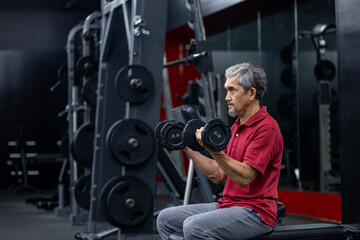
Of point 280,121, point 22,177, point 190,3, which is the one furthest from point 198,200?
point 22,177

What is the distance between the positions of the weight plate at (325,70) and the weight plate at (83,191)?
2.41 metres

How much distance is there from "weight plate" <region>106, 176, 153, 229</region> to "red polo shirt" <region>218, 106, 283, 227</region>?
4.75 ft

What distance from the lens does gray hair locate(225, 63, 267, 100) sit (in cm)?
223

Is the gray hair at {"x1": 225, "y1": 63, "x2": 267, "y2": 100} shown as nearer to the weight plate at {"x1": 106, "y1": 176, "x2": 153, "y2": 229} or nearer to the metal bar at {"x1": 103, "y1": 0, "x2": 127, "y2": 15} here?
the weight plate at {"x1": 106, "y1": 176, "x2": 153, "y2": 229}

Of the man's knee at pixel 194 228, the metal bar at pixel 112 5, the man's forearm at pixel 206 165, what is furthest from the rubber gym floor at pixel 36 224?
the metal bar at pixel 112 5

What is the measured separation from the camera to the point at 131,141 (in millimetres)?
3705

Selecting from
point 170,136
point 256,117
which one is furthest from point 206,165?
point 256,117

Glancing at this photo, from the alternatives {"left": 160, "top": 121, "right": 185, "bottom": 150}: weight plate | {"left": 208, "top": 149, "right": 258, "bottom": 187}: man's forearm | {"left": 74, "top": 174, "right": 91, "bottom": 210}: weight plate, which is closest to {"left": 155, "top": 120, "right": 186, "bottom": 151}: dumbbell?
{"left": 160, "top": 121, "right": 185, "bottom": 150}: weight plate

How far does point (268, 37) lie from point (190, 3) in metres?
2.72

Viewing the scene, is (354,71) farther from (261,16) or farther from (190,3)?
(261,16)

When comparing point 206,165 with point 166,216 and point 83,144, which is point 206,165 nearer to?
point 166,216

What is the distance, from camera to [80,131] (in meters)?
5.11

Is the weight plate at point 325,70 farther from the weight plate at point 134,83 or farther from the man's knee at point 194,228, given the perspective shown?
the man's knee at point 194,228

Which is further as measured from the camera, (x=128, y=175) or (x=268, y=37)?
(x=268, y=37)
